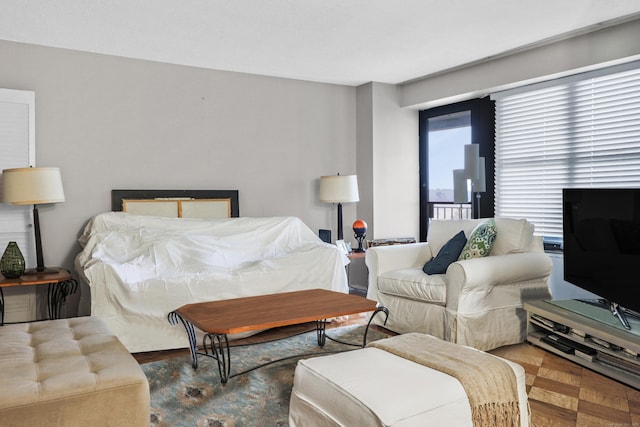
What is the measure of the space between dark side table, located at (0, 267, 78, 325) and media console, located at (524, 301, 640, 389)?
3.32m

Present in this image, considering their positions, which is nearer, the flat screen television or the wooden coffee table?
the wooden coffee table

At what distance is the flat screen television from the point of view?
282 centimetres

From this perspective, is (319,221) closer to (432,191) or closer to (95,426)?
(432,191)

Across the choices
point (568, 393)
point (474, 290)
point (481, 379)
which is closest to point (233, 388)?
point (481, 379)

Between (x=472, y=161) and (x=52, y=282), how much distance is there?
3.47 metres

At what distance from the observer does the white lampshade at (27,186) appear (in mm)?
3656

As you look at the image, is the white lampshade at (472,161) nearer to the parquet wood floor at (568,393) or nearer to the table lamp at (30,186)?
the parquet wood floor at (568,393)

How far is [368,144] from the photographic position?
5.64m

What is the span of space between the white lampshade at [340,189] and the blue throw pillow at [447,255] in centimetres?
→ 147

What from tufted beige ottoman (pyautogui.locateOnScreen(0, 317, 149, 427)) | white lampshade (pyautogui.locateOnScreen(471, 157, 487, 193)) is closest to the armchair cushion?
white lampshade (pyautogui.locateOnScreen(471, 157, 487, 193))

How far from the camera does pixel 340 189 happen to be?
203 inches

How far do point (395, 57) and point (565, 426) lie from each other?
10.9 ft

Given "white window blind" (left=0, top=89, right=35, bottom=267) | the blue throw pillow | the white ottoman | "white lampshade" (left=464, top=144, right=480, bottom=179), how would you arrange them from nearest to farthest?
the white ottoman → the blue throw pillow → "white window blind" (left=0, top=89, right=35, bottom=267) → "white lampshade" (left=464, top=144, right=480, bottom=179)

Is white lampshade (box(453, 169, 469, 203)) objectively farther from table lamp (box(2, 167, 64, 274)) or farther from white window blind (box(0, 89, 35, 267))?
white window blind (box(0, 89, 35, 267))
